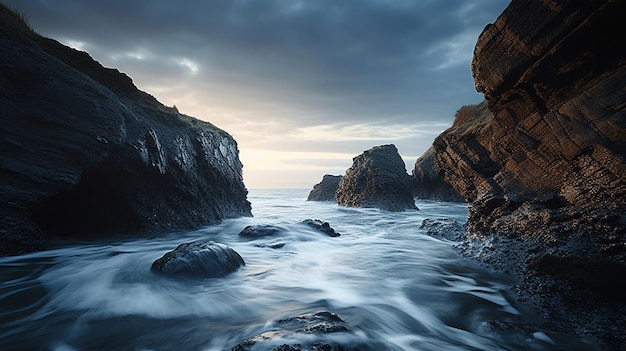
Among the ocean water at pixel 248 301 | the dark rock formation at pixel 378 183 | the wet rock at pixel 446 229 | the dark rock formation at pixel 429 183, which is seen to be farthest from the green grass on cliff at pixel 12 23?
the dark rock formation at pixel 429 183

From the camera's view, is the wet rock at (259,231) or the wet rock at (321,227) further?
the wet rock at (321,227)

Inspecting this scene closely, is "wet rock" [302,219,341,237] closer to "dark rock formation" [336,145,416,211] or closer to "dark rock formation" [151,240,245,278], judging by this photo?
"dark rock formation" [151,240,245,278]

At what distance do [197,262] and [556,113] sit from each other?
341 inches

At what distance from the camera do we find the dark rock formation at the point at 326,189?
113 feet

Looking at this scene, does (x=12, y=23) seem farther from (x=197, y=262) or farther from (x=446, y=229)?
(x=446, y=229)

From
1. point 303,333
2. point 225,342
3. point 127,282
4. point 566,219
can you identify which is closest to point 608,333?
point 566,219

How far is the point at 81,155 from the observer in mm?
7000

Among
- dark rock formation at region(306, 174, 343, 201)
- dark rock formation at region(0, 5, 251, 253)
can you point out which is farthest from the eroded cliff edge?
dark rock formation at region(306, 174, 343, 201)

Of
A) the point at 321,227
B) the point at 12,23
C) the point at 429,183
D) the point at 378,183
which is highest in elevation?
the point at 12,23

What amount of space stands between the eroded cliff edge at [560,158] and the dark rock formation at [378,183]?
1227 cm

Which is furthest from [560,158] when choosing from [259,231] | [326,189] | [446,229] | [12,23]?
[326,189]

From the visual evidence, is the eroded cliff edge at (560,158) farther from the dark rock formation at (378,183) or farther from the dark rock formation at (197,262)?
the dark rock formation at (378,183)

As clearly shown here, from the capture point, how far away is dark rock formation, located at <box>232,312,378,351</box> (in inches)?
110

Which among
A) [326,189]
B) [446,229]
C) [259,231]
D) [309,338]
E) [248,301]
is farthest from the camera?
[326,189]
